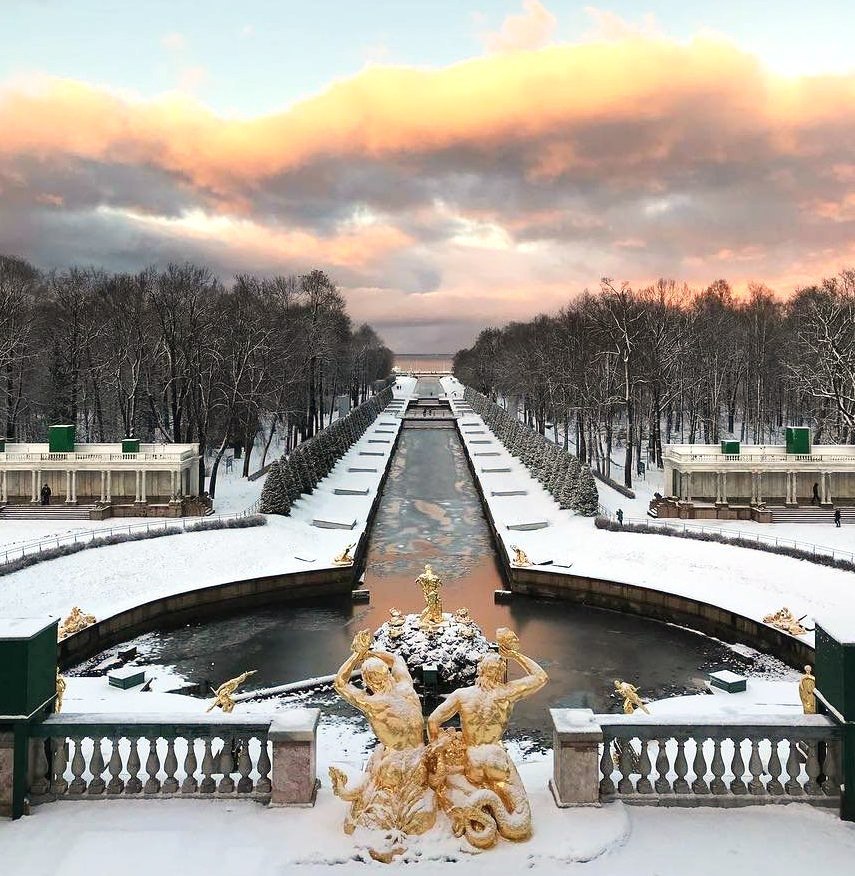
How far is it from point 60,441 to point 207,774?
3960 cm

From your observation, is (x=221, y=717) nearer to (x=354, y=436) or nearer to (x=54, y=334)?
(x=54, y=334)

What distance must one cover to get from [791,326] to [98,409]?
6440 centimetres

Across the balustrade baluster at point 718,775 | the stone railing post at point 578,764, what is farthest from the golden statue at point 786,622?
the stone railing post at point 578,764

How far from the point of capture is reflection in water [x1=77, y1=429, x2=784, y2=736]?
2066 cm

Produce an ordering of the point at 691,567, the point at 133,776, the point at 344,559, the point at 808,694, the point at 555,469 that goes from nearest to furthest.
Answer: the point at 133,776, the point at 808,694, the point at 691,567, the point at 344,559, the point at 555,469

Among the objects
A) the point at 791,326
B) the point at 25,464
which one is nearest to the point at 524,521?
the point at 25,464

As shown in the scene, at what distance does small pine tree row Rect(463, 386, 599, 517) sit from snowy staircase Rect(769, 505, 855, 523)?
33.7 feet

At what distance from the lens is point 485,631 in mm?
Result: 25250

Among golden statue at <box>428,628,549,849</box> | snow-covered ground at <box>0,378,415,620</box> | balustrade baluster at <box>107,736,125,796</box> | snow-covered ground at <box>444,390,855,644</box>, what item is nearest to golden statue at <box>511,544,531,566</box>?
snow-covered ground at <box>444,390,855,644</box>

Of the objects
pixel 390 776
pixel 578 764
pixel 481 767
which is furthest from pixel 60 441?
pixel 578 764

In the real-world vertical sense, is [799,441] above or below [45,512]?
above

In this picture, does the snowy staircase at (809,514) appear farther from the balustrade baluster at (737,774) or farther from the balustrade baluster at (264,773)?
the balustrade baluster at (264,773)

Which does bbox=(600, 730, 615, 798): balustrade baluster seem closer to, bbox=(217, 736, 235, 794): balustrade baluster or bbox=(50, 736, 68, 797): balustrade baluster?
bbox=(217, 736, 235, 794): balustrade baluster

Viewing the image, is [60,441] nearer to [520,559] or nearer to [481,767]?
[520,559]
